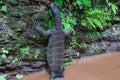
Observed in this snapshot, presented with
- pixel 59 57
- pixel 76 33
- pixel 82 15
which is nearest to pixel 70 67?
pixel 59 57

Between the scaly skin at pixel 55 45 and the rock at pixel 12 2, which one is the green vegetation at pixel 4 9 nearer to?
the rock at pixel 12 2

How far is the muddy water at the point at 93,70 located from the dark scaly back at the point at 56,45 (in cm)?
30

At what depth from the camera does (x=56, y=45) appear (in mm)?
6512

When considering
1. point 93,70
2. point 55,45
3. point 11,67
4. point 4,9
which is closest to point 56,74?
point 55,45

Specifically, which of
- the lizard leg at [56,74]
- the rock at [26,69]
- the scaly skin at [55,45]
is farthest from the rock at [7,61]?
the lizard leg at [56,74]

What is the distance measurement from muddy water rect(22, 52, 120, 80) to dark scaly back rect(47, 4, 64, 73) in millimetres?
304

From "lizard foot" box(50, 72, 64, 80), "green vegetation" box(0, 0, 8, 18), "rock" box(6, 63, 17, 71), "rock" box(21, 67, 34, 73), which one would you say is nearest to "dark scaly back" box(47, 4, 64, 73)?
"lizard foot" box(50, 72, 64, 80)

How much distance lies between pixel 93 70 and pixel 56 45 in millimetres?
1108

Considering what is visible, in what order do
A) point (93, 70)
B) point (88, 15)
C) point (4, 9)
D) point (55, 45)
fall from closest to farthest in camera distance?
point (4, 9), point (55, 45), point (93, 70), point (88, 15)

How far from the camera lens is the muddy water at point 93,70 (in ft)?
20.9

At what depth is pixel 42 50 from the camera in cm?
679

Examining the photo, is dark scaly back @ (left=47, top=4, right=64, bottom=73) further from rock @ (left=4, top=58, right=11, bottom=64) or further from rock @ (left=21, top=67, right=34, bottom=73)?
rock @ (left=4, top=58, right=11, bottom=64)

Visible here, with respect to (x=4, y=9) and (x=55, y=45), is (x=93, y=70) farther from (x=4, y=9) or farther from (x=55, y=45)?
(x=4, y=9)

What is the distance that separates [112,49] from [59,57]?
75.4 inches
